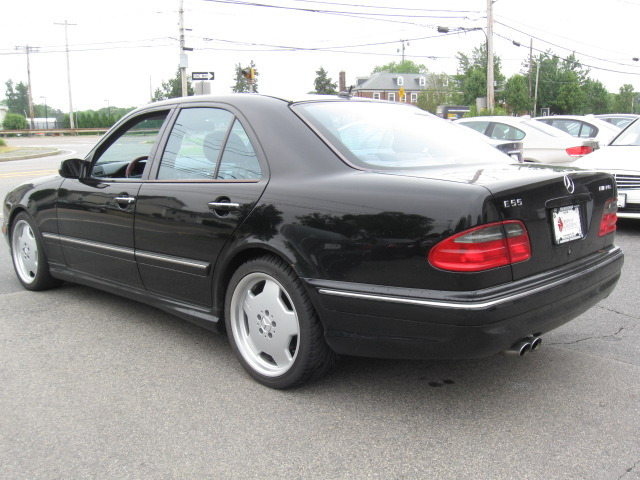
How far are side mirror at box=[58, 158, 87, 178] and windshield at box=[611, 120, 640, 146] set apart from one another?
7.02 m

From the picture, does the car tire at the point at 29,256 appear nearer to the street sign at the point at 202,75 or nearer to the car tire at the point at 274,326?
the car tire at the point at 274,326

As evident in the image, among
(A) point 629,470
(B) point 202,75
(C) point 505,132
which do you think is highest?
(B) point 202,75

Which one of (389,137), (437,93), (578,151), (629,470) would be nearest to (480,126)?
(578,151)

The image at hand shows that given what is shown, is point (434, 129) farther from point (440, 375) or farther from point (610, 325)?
point (610, 325)

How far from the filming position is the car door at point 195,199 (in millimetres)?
3270

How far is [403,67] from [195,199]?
5091 inches


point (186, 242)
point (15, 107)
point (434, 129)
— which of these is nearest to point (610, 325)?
point (434, 129)

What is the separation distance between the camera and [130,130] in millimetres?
4270

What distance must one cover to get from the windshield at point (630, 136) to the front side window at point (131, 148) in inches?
265

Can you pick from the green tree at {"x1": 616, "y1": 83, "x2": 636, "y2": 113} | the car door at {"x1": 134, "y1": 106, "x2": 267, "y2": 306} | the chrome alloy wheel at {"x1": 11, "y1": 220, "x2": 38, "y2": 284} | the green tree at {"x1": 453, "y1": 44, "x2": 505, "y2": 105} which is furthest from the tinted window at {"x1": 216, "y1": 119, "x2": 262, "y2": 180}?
the green tree at {"x1": 616, "y1": 83, "x2": 636, "y2": 113}

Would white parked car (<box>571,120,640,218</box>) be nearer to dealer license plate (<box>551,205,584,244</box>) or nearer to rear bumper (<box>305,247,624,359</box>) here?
dealer license plate (<box>551,205,584,244</box>)

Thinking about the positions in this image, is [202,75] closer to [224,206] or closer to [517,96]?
[224,206]

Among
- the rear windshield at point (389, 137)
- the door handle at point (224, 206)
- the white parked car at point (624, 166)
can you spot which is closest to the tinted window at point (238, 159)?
the door handle at point (224, 206)

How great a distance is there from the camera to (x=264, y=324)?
3215mm
